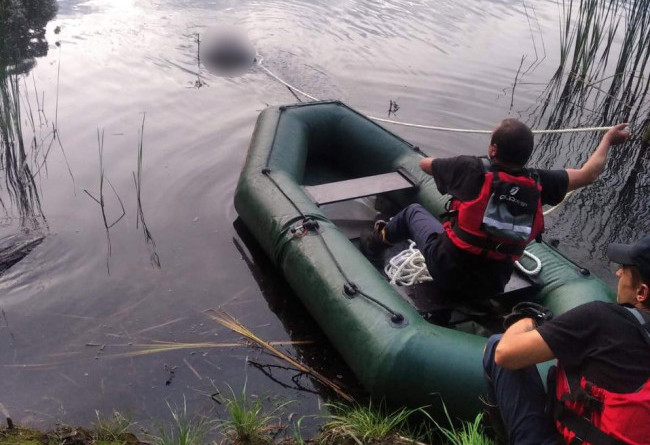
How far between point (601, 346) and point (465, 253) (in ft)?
4.10

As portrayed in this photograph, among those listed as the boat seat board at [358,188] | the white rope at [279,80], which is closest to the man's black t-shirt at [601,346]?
the boat seat board at [358,188]

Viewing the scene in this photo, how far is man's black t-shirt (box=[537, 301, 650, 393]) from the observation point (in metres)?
1.51

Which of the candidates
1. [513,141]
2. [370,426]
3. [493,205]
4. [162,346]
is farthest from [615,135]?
[162,346]

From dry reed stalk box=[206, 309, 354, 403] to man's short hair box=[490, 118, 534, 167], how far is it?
4.54 ft

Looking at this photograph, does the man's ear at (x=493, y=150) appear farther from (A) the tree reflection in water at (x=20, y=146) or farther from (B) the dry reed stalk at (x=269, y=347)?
(A) the tree reflection in water at (x=20, y=146)

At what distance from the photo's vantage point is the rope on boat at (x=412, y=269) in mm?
3207

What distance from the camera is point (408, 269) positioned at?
3.29 meters

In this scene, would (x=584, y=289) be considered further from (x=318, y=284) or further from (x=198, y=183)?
(x=198, y=183)

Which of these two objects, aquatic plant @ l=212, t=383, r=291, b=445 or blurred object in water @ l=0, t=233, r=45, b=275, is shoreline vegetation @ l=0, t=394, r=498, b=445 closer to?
aquatic plant @ l=212, t=383, r=291, b=445

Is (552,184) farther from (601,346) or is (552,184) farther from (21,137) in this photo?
(21,137)

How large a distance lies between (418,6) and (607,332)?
9208mm

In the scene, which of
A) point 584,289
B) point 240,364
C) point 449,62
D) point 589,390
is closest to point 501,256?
point 584,289

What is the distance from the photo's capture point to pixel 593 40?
6492mm

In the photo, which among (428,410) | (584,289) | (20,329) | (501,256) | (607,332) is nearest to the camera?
(607,332)
